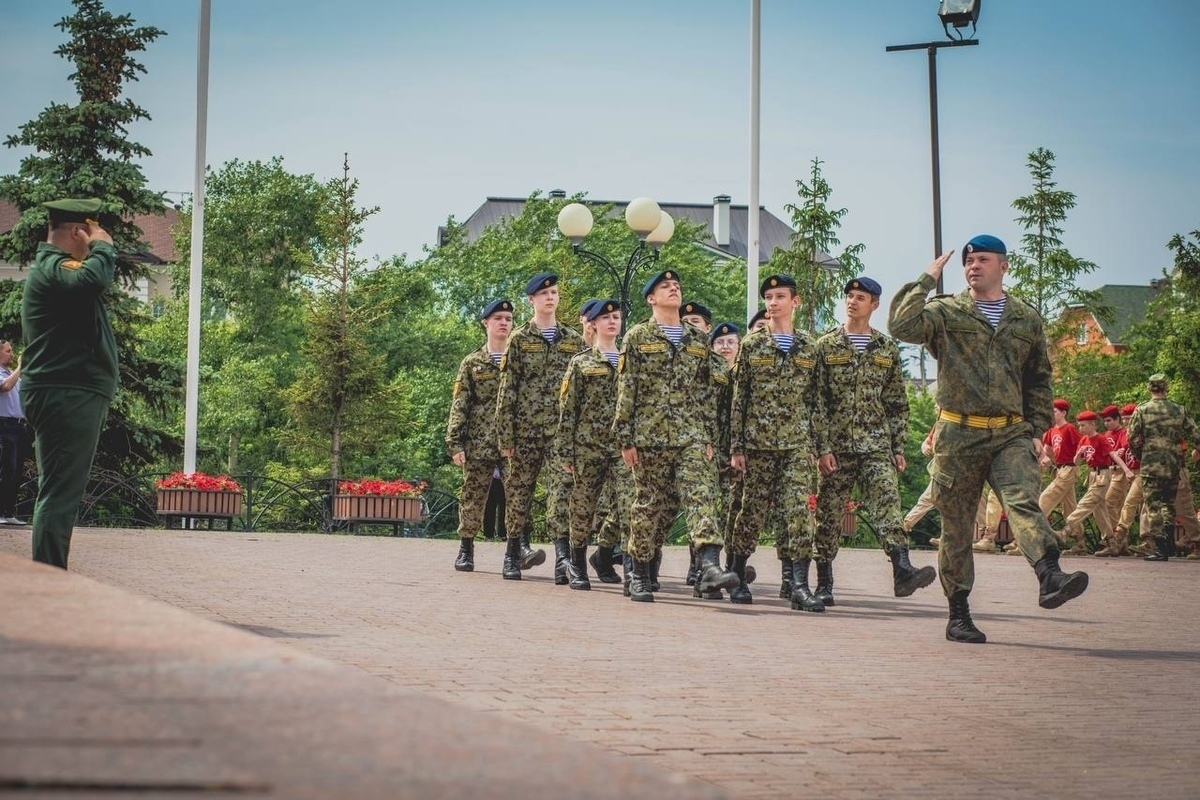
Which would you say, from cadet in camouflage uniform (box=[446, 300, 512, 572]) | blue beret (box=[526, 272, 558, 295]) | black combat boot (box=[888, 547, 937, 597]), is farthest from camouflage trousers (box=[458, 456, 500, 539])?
black combat boot (box=[888, 547, 937, 597])

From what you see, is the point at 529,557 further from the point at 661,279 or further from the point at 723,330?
the point at 661,279

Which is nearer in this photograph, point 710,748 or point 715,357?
point 710,748

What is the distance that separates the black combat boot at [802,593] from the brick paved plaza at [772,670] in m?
0.25

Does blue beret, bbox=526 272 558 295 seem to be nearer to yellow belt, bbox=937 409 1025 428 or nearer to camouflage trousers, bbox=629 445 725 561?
camouflage trousers, bbox=629 445 725 561

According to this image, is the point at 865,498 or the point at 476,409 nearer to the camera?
the point at 865,498

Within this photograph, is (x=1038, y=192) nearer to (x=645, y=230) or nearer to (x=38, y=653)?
(x=645, y=230)

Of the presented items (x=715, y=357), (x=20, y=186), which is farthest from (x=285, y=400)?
(x=715, y=357)

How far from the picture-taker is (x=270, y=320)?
201 ft

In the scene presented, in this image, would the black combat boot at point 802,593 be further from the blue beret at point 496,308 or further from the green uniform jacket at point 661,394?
the blue beret at point 496,308

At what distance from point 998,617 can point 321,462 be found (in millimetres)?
35892

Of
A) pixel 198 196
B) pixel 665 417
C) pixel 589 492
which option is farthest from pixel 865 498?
pixel 198 196

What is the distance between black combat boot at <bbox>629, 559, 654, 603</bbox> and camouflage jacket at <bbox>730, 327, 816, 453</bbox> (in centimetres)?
112

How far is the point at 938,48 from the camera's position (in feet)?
64.0

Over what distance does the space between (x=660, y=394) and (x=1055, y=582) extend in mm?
3541
